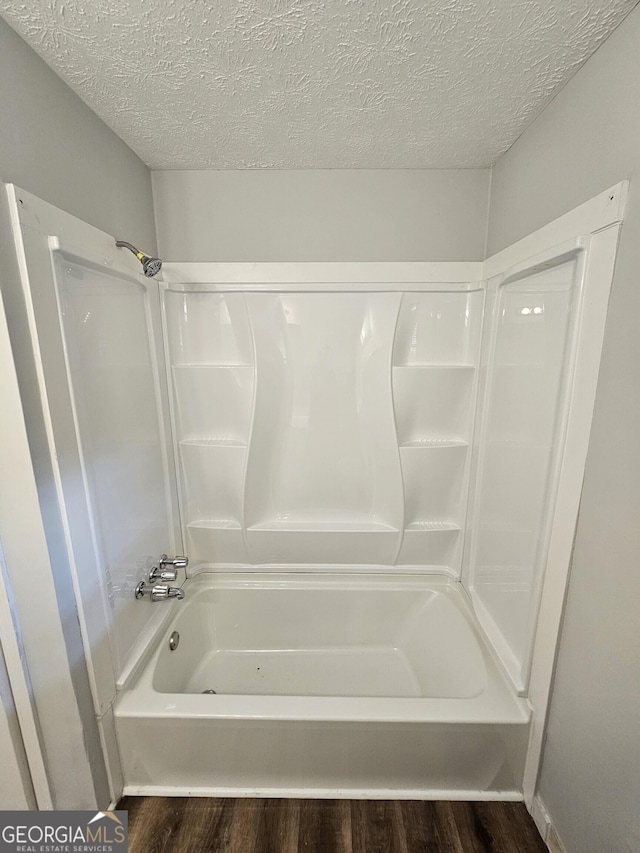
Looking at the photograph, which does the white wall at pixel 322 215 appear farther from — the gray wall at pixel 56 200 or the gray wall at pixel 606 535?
the gray wall at pixel 606 535

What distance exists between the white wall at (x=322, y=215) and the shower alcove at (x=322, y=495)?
0.09m

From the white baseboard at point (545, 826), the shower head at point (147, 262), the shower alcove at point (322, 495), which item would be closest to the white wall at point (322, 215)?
the shower alcove at point (322, 495)

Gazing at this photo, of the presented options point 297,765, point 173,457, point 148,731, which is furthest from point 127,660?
point 173,457

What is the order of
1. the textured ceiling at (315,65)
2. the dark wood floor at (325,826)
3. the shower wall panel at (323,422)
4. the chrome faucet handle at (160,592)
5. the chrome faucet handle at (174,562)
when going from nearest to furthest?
the textured ceiling at (315,65)
the dark wood floor at (325,826)
the chrome faucet handle at (160,592)
the chrome faucet handle at (174,562)
the shower wall panel at (323,422)

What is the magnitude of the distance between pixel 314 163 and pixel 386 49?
61 centimetres

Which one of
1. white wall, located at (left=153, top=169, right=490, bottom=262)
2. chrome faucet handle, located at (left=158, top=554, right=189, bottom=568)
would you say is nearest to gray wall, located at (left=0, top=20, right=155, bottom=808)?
white wall, located at (left=153, top=169, right=490, bottom=262)

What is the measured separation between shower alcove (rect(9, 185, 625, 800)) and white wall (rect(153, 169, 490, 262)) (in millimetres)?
87

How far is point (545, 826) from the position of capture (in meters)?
1.10

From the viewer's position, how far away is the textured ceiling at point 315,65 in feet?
2.49

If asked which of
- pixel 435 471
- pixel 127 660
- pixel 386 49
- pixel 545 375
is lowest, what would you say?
pixel 127 660

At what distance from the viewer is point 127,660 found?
127 cm

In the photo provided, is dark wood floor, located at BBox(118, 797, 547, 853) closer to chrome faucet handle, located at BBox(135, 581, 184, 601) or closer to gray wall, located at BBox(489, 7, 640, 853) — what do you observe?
gray wall, located at BBox(489, 7, 640, 853)

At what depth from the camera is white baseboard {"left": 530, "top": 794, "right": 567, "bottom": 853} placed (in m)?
1.06

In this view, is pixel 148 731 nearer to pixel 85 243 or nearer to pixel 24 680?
pixel 24 680
